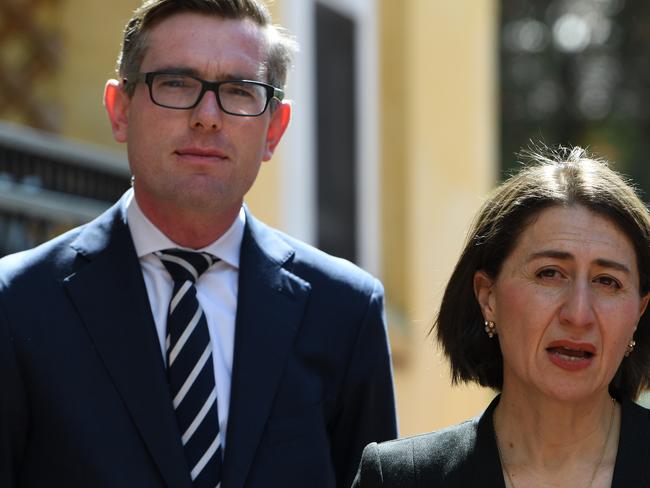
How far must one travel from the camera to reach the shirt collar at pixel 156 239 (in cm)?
330

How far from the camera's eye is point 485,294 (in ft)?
10.1

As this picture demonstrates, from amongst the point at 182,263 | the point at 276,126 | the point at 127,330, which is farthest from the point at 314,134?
the point at 127,330

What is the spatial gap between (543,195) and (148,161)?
0.87m

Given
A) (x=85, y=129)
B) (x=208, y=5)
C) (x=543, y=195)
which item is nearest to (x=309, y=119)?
(x=85, y=129)

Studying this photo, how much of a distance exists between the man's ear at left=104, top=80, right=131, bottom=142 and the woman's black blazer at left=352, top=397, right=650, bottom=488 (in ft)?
3.14

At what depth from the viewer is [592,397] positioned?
2.90 meters

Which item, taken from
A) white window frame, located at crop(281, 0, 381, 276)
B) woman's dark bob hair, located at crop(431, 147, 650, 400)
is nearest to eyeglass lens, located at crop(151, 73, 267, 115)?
woman's dark bob hair, located at crop(431, 147, 650, 400)

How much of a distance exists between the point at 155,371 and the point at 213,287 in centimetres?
27

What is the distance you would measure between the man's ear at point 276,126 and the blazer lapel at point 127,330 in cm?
37

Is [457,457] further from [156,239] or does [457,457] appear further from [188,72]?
[188,72]

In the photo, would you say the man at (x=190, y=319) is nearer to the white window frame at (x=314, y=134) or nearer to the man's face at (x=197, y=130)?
the man's face at (x=197, y=130)

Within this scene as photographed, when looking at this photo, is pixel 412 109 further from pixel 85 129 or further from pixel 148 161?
pixel 148 161

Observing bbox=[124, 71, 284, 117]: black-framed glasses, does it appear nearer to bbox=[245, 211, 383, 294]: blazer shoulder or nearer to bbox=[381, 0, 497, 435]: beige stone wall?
bbox=[245, 211, 383, 294]: blazer shoulder

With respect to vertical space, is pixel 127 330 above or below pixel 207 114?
below
